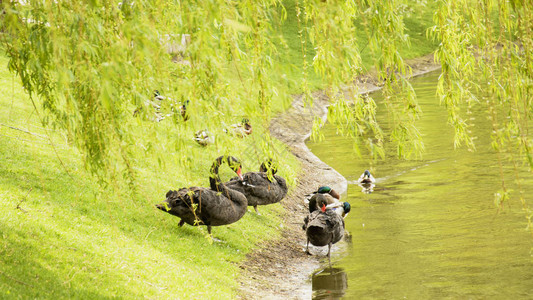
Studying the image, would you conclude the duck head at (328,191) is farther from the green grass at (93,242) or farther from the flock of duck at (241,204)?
the green grass at (93,242)

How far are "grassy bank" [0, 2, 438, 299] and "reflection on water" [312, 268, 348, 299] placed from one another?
1663 mm

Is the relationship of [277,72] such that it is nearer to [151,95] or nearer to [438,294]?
[151,95]

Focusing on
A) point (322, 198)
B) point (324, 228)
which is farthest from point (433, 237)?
point (324, 228)

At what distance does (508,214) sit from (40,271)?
11874mm

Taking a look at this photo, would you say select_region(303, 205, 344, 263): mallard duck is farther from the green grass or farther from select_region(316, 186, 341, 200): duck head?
select_region(316, 186, 341, 200): duck head

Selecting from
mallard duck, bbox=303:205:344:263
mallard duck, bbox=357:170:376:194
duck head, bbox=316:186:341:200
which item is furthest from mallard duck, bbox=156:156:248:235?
mallard duck, bbox=357:170:376:194

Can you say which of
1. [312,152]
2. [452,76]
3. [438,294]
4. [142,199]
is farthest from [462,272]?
[312,152]

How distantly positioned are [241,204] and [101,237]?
323 cm

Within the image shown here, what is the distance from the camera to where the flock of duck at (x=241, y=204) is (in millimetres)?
11602

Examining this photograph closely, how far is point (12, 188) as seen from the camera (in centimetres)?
1102

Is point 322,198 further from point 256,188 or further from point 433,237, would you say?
point 433,237

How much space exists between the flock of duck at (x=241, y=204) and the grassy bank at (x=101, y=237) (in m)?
0.49

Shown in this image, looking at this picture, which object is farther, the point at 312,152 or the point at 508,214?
the point at 312,152

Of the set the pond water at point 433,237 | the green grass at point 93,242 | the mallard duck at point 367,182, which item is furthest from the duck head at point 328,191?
the mallard duck at point 367,182
